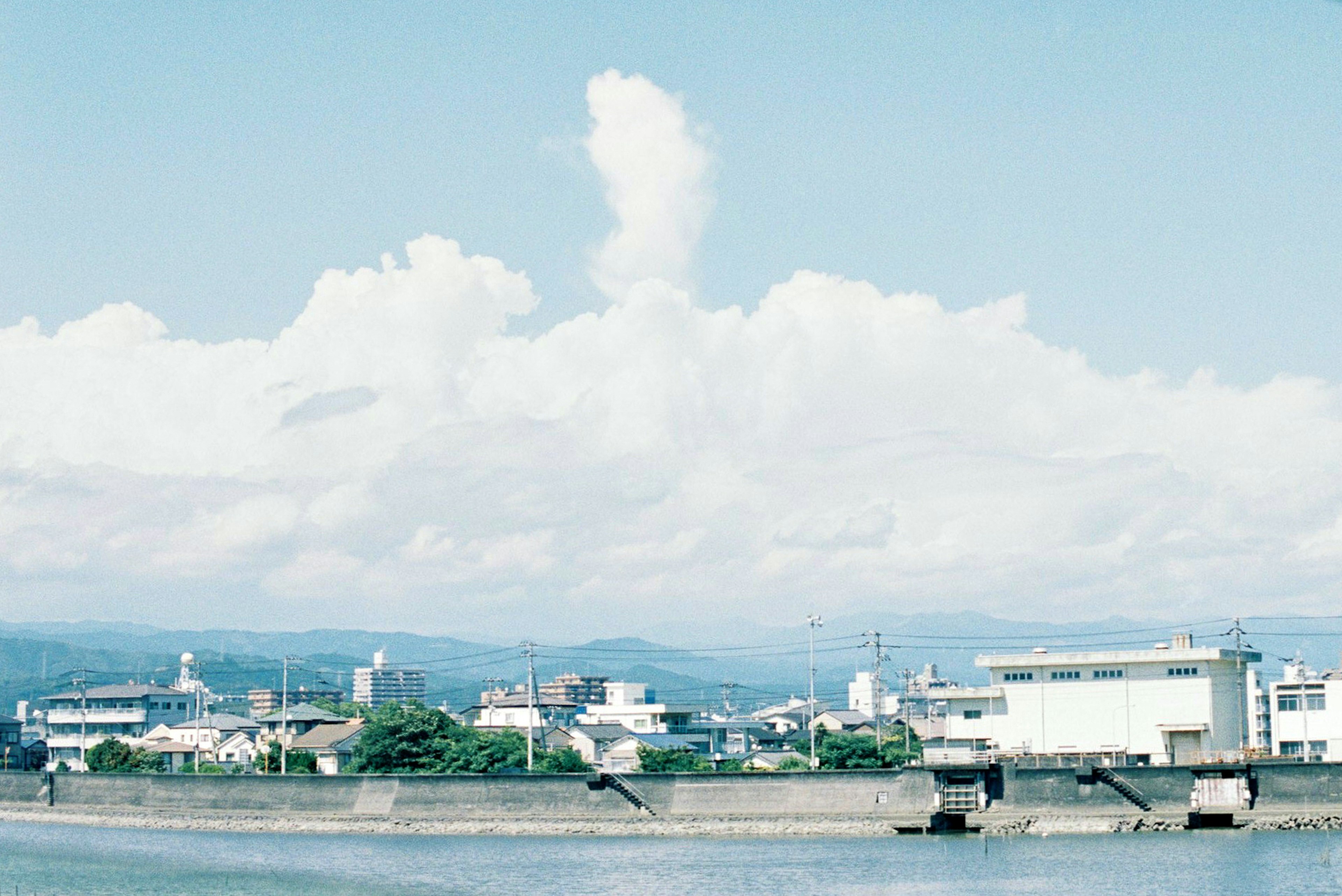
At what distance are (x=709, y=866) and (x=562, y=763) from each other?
26.0 meters

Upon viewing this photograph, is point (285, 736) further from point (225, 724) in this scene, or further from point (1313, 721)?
point (1313, 721)

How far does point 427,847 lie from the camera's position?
2494 inches

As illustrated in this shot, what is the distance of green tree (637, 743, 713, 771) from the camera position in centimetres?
7494

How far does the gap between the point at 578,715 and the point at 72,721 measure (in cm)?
3861

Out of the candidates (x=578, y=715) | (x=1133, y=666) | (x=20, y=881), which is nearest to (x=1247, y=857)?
(x=1133, y=666)

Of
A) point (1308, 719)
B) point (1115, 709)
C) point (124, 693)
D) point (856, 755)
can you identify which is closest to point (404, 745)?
point (856, 755)

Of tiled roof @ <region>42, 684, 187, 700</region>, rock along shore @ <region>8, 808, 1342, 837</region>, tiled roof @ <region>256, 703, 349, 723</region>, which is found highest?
tiled roof @ <region>42, 684, 187, 700</region>

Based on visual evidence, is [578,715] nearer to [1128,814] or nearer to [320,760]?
[320,760]

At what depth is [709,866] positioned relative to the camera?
52656 mm

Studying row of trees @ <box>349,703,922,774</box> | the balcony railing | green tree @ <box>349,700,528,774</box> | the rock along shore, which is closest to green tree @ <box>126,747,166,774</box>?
the rock along shore

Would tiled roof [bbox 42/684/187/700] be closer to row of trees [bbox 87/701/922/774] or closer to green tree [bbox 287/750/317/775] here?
green tree [bbox 287/750/317/775]

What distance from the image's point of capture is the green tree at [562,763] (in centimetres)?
7744

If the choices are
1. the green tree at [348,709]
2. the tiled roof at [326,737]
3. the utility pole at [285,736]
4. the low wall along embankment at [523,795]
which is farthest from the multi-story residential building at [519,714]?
the low wall along embankment at [523,795]

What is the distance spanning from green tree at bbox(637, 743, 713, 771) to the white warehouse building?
12010 millimetres
